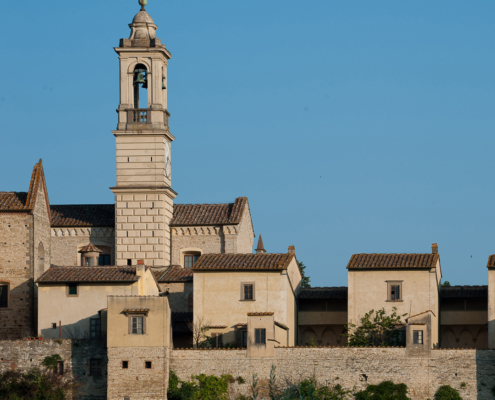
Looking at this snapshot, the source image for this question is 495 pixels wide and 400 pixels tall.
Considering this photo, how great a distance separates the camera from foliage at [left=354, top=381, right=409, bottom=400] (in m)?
55.0

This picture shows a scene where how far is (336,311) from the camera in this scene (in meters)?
64.2

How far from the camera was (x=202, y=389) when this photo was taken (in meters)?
56.2

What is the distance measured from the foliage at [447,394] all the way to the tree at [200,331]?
12394 millimetres

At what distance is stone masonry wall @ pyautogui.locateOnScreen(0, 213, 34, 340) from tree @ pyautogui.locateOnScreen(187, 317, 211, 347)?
9702 millimetres

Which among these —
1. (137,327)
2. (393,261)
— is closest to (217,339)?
(137,327)

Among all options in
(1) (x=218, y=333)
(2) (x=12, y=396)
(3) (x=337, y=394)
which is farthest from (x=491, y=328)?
(2) (x=12, y=396)

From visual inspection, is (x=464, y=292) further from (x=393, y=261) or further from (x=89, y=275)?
(x=89, y=275)

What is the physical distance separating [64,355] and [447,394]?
18727mm

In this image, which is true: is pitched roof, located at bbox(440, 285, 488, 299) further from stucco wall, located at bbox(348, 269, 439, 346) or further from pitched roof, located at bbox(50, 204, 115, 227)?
pitched roof, located at bbox(50, 204, 115, 227)

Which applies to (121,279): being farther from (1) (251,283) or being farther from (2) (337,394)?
(2) (337,394)

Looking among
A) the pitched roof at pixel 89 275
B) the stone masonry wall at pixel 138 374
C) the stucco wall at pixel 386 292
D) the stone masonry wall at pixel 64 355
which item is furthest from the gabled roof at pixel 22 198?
the stucco wall at pixel 386 292

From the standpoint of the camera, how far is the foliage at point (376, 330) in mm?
58938

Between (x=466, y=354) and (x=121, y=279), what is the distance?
18026 mm

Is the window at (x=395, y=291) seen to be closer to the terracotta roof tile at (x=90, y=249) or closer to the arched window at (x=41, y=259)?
the terracotta roof tile at (x=90, y=249)
